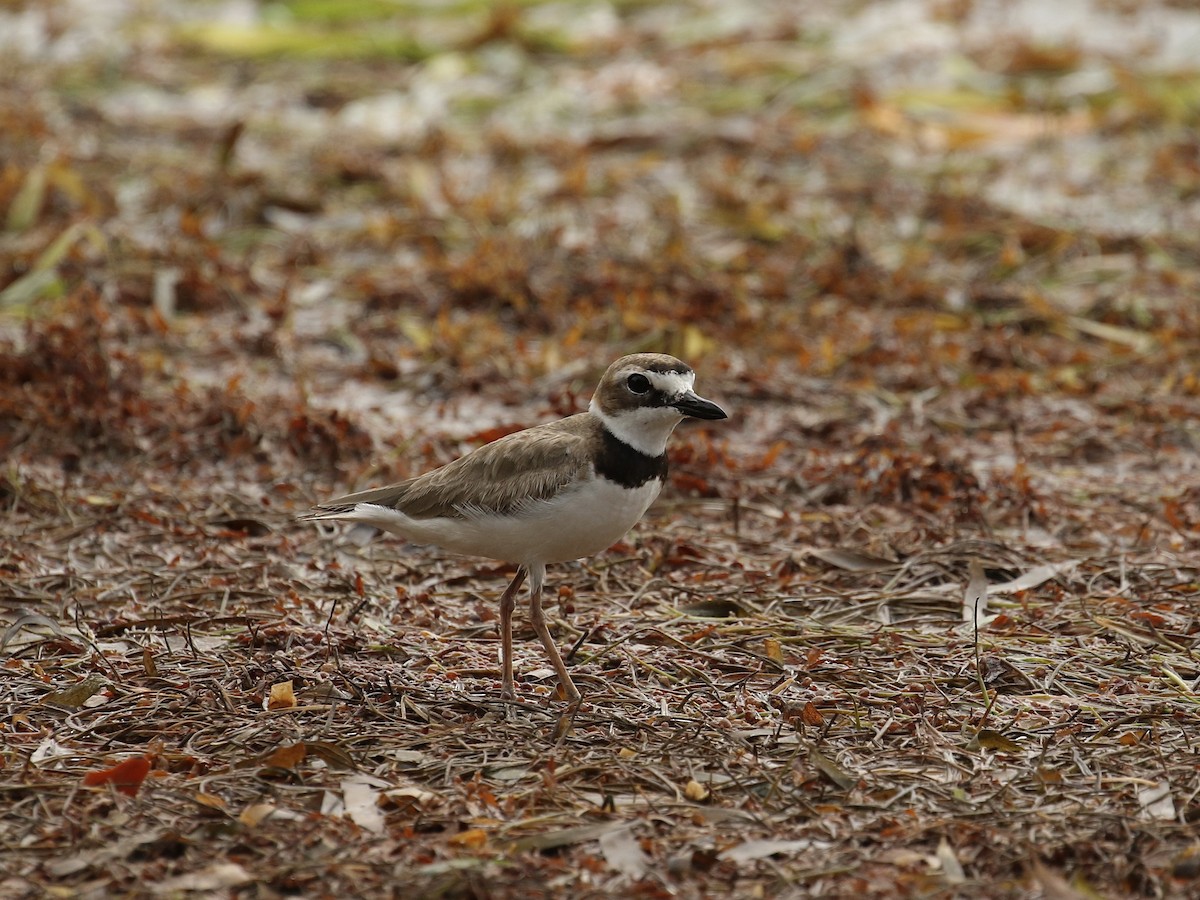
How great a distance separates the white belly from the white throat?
132mm

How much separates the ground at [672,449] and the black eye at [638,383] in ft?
3.12

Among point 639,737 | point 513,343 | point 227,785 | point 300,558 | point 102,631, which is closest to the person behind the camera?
point 227,785

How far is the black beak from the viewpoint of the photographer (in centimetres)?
524

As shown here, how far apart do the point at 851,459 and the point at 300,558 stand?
274cm

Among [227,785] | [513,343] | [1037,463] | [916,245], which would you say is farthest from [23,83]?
[227,785]

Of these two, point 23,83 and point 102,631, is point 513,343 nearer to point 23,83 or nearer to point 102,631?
point 102,631

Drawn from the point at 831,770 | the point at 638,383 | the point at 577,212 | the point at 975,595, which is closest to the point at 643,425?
the point at 638,383

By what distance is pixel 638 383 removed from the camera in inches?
210

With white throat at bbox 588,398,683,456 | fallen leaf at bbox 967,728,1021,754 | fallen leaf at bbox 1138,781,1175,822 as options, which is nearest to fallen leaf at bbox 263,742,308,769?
white throat at bbox 588,398,683,456

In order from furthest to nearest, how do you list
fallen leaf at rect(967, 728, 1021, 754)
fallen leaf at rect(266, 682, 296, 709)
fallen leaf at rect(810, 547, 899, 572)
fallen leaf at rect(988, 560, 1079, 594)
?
fallen leaf at rect(810, 547, 899, 572), fallen leaf at rect(988, 560, 1079, 594), fallen leaf at rect(266, 682, 296, 709), fallen leaf at rect(967, 728, 1021, 754)

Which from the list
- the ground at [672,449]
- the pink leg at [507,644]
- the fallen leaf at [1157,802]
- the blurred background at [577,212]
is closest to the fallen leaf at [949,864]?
the ground at [672,449]

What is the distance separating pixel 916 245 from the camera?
10508 mm

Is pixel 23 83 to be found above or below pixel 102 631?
above

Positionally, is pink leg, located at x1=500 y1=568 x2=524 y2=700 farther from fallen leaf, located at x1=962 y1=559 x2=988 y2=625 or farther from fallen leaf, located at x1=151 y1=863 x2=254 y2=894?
fallen leaf, located at x1=962 y1=559 x2=988 y2=625
